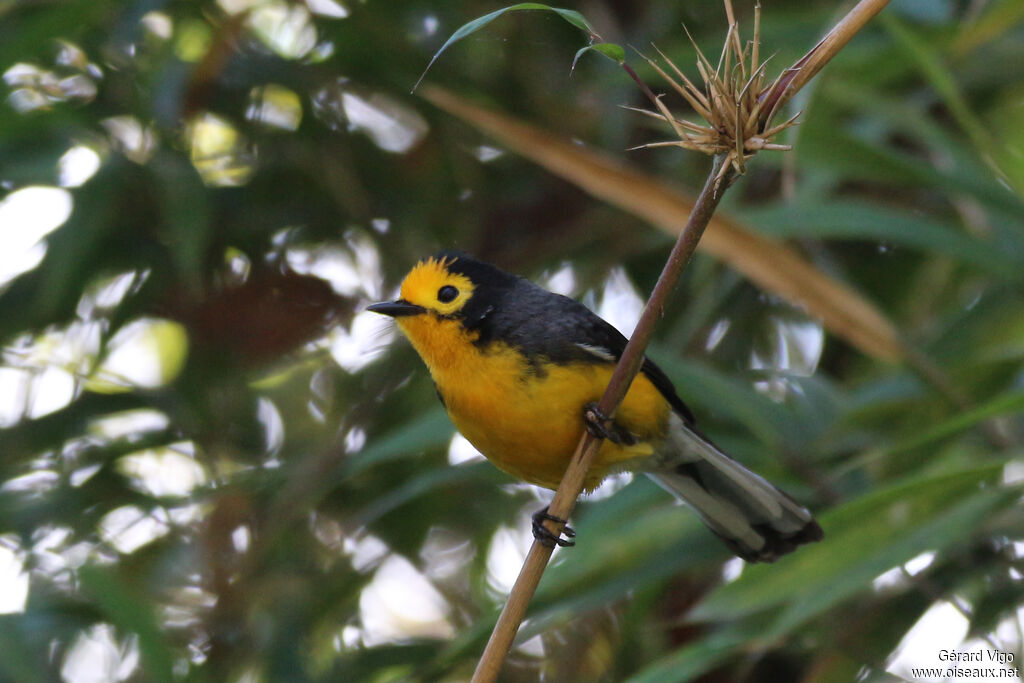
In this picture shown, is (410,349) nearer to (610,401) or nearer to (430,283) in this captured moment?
(430,283)

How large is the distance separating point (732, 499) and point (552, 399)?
36.4 inches

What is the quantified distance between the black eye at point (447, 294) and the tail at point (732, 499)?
0.81m

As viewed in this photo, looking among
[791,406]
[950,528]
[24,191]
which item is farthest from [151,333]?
[950,528]

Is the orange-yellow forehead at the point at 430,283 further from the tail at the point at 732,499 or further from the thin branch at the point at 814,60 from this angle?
the thin branch at the point at 814,60

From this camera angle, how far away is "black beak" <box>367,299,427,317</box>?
3.18m

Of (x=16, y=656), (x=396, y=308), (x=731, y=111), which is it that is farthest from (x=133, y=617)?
(x=731, y=111)

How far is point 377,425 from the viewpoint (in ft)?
15.3

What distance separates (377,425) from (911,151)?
276 centimetres

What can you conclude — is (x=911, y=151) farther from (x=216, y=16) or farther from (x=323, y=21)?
(x=216, y=16)

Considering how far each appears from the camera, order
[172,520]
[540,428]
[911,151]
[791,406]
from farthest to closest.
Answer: [911,151]
[172,520]
[791,406]
[540,428]

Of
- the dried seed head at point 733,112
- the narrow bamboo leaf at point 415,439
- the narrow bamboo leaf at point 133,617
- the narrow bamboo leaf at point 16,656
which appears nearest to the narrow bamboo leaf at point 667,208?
the narrow bamboo leaf at point 415,439

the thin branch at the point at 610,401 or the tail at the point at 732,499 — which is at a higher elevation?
the tail at the point at 732,499

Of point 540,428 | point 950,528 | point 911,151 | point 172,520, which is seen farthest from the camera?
point 911,151

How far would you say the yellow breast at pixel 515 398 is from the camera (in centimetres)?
296
